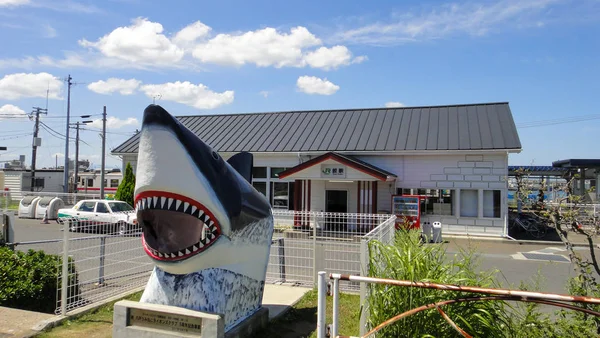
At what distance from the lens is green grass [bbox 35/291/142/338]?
532 centimetres

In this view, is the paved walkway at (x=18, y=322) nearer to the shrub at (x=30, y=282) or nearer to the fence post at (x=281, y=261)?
the shrub at (x=30, y=282)

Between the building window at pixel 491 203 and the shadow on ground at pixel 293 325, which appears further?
the building window at pixel 491 203

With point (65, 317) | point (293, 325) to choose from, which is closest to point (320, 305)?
point (293, 325)

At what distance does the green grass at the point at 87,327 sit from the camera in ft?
17.5

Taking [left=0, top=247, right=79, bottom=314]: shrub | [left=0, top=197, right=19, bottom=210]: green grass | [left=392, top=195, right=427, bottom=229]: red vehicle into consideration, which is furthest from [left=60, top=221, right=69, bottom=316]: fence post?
[left=0, top=197, right=19, bottom=210]: green grass

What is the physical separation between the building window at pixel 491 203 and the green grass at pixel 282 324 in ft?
40.8

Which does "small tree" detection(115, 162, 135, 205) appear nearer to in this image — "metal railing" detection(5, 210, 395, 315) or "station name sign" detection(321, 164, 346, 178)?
"station name sign" detection(321, 164, 346, 178)

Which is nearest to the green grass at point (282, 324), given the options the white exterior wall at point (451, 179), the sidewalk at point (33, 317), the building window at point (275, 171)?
the sidewalk at point (33, 317)

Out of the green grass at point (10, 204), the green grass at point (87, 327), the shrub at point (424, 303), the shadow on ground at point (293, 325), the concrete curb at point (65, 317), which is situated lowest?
the shadow on ground at point (293, 325)

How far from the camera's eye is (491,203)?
17188 mm

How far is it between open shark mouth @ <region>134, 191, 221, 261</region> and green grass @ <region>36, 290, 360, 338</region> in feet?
5.66

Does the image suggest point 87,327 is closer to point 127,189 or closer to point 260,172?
point 260,172

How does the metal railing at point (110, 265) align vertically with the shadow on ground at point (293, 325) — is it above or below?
above

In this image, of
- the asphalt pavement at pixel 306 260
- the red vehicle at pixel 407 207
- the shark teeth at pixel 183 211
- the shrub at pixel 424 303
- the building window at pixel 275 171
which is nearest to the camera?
the shrub at pixel 424 303
